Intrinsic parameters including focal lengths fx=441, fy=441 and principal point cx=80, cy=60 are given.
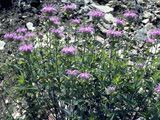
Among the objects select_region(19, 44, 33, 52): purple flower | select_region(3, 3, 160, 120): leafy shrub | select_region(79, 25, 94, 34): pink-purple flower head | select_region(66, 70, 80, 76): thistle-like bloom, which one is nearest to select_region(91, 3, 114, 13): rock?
select_region(3, 3, 160, 120): leafy shrub

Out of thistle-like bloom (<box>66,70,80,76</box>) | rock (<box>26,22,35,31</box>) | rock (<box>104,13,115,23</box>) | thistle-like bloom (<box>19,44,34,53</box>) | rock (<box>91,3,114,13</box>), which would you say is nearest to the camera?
thistle-like bloom (<box>66,70,80,76</box>)

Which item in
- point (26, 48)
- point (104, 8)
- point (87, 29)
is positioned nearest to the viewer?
point (26, 48)

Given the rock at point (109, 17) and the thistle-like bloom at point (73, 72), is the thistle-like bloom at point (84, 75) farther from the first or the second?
the rock at point (109, 17)

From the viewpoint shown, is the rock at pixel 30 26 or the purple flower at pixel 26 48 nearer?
the purple flower at pixel 26 48

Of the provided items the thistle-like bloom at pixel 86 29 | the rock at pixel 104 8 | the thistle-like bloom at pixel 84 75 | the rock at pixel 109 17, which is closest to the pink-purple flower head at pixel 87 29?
the thistle-like bloom at pixel 86 29

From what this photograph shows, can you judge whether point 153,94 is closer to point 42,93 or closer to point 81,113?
point 81,113

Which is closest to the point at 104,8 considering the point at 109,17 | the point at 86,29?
the point at 109,17

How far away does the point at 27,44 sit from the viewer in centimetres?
455

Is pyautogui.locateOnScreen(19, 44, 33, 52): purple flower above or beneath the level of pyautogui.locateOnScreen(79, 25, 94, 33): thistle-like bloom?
A: beneath

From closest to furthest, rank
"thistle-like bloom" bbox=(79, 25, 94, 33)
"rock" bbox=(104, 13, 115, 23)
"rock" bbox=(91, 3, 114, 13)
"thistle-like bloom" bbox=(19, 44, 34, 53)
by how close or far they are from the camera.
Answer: "thistle-like bloom" bbox=(19, 44, 34, 53) < "thistle-like bloom" bbox=(79, 25, 94, 33) < "rock" bbox=(104, 13, 115, 23) < "rock" bbox=(91, 3, 114, 13)

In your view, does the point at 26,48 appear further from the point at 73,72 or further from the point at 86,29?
the point at 86,29

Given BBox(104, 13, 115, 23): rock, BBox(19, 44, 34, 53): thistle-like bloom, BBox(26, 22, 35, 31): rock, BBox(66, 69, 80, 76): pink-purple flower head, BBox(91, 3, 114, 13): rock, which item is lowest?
BBox(26, 22, 35, 31): rock

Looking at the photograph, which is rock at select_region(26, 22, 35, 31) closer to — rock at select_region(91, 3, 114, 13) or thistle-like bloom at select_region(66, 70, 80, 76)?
rock at select_region(91, 3, 114, 13)

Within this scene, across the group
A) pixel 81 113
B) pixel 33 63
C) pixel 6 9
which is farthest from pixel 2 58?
pixel 81 113
